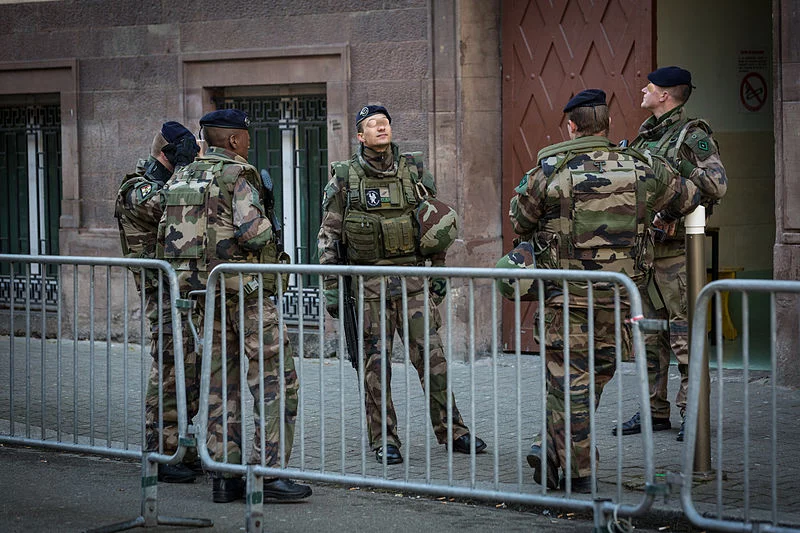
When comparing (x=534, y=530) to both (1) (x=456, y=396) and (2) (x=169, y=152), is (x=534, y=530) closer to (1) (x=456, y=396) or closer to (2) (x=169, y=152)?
(1) (x=456, y=396)

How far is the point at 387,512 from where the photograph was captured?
6.64 m

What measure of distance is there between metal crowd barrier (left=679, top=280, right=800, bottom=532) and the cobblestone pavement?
0.7 inches

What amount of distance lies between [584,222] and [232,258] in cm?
174

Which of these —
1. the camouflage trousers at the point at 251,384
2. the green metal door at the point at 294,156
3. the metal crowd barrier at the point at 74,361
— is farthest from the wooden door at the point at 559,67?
the camouflage trousers at the point at 251,384

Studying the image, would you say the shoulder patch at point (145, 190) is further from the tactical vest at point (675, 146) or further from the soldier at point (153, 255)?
the tactical vest at point (675, 146)

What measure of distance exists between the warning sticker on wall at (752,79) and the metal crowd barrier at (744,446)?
530 cm

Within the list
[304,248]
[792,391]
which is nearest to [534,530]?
[792,391]

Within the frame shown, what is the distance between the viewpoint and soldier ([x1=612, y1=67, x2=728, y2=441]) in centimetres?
782

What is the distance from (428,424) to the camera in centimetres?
614

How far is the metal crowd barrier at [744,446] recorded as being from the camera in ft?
17.0

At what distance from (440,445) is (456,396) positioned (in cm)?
83

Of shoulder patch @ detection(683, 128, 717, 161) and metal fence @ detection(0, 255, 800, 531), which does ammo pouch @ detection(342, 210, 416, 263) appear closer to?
metal fence @ detection(0, 255, 800, 531)

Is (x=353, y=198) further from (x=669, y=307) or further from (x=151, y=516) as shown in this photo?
(x=151, y=516)

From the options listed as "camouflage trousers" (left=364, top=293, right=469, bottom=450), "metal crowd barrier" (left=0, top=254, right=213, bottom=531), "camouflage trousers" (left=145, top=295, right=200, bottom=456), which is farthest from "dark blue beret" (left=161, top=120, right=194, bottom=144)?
"camouflage trousers" (left=364, top=293, right=469, bottom=450)
